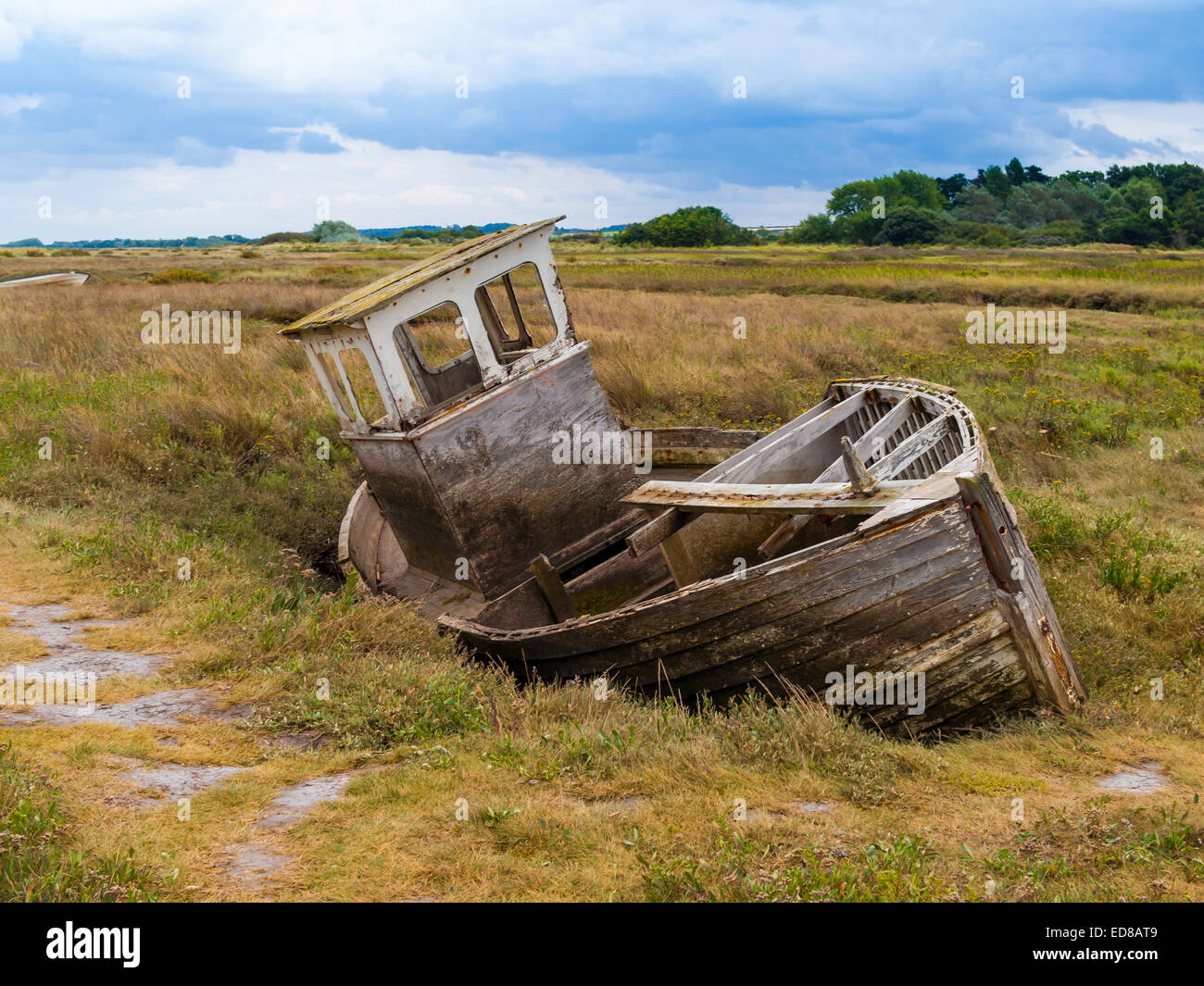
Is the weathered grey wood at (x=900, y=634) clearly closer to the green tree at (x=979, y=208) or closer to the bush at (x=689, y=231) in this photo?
the bush at (x=689, y=231)

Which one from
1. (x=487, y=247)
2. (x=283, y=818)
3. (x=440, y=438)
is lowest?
(x=283, y=818)

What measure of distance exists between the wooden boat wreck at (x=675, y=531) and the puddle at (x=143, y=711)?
5.88 ft

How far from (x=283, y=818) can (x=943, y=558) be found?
3.35 metres

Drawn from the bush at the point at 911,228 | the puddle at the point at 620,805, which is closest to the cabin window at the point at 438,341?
the puddle at the point at 620,805

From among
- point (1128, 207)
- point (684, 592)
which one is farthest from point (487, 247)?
point (1128, 207)

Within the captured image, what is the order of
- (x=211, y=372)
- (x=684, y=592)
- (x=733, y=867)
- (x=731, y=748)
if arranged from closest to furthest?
(x=733, y=867)
(x=731, y=748)
(x=684, y=592)
(x=211, y=372)

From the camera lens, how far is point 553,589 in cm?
663

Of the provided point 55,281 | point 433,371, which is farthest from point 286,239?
point 433,371

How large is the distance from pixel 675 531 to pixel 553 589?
1.25m

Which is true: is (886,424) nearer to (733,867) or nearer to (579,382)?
(579,382)

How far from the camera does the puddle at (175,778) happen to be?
4055mm

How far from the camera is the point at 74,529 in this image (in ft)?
26.1
